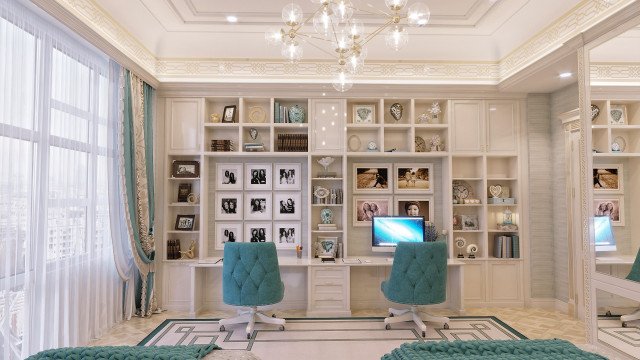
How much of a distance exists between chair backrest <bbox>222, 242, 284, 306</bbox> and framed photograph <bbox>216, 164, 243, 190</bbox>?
1.26 metres

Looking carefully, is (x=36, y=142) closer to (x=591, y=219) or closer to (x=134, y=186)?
(x=134, y=186)

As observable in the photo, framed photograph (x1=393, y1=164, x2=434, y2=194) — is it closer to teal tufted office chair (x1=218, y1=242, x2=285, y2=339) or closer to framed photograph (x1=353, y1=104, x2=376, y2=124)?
framed photograph (x1=353, y1=104, x2=376, y2=124)

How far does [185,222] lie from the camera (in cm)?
483

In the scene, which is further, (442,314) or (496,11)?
(442,314)

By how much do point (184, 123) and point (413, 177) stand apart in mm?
2954

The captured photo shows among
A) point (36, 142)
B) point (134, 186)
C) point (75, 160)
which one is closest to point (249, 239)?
point (134, 186)

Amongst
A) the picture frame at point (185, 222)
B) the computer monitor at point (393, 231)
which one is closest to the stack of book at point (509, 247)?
the computer monitor at point (393, 231)

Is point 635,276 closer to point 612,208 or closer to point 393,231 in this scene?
point 612,208

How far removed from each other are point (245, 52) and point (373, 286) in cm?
328

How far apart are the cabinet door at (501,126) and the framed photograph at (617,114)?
189 centimetres

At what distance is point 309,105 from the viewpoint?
4.84 m

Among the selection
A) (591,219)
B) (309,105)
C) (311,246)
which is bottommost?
(311,246)

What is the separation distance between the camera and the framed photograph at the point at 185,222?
15.8 ft

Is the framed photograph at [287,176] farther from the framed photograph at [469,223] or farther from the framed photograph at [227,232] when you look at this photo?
the framed photograph at [469,223]
